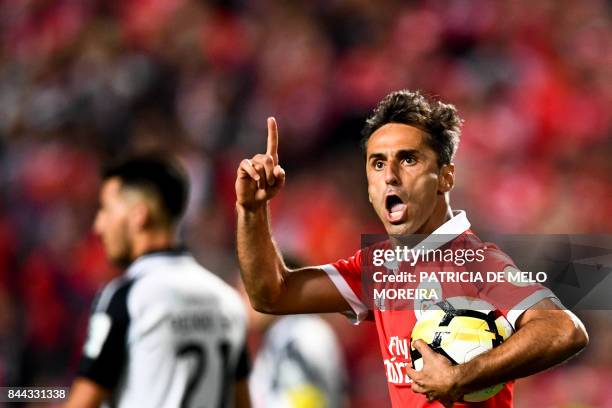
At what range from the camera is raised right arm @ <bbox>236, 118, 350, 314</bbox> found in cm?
251

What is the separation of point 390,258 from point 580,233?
4.10 m

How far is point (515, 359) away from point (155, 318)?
1733 millimetres

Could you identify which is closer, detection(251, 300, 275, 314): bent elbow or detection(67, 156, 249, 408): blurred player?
detection(251, 300, 275, 314): bent elbow

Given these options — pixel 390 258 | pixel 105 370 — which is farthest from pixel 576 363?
pixel 390 258

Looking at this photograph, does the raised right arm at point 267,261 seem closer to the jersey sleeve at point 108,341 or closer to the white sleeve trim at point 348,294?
the white sleeve trim at point 348,294

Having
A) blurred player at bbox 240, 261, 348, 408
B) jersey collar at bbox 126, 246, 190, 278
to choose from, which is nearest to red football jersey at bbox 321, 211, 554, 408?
jersey collar at bbox 126, 246, 190, 278

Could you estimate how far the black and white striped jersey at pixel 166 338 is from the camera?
3.56 metres

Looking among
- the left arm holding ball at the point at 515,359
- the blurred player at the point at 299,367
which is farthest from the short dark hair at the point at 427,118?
the blurred player at the point at 299,367

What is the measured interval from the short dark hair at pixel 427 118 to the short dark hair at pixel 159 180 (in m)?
1.62

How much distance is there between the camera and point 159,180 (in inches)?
158

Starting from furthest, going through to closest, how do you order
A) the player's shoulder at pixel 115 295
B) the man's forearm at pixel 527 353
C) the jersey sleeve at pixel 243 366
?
the jersey sleeve at pixel 243 366 < the player's shoulder at pixel 115 295 < the man's forearm at pixel 527 353

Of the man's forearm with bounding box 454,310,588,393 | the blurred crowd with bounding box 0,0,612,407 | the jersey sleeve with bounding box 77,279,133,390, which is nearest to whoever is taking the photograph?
the man's forearm with bounding box 454,310,588,393

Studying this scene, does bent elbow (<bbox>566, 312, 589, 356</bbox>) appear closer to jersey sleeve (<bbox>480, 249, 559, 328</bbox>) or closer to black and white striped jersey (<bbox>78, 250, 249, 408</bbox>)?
jersey sleeve (<bbox>480, 249, 559, 328</bbox>)

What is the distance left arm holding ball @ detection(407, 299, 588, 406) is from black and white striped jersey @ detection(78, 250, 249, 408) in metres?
1.60
